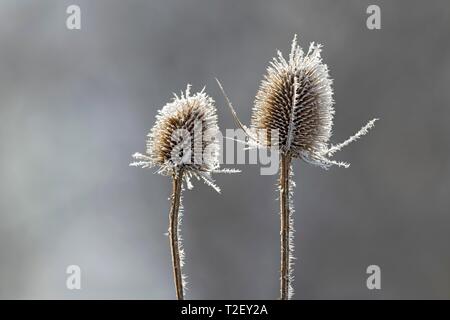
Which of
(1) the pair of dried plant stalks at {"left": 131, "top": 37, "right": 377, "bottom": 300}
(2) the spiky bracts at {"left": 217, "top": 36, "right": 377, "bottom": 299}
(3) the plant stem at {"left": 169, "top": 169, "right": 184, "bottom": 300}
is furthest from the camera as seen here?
(2) the spiky bracts at {"left": 217, "top": 36, "right": 377, "bottom": 299}

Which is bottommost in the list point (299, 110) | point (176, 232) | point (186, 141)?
point (176, 232)

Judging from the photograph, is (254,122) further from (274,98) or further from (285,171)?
(285,171)

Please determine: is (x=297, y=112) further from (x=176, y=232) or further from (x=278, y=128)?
(x=176, y=232)

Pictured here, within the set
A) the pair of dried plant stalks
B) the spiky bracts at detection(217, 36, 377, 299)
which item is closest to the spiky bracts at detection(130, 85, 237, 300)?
the pair of dried plant stalks

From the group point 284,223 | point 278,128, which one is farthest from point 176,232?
point 278,128

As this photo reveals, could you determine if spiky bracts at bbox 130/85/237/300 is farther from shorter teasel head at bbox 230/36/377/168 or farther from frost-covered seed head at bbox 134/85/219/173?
shorter teasel head at bbox 230/36/377/168
